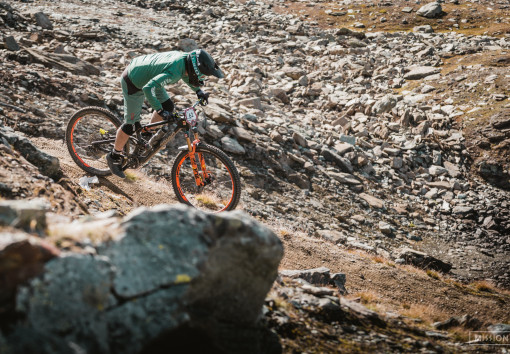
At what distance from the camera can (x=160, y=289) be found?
304 centimetres

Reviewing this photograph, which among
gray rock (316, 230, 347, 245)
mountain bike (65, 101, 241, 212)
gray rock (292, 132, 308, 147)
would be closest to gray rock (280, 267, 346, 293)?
mountain bike (65, 101, 241, 212)

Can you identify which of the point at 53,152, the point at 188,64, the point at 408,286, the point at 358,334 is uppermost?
the point at 188,64

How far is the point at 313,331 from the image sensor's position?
14.3 feet

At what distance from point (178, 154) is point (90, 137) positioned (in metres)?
3.51

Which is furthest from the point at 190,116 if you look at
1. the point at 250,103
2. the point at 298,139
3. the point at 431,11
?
the point at 431,11

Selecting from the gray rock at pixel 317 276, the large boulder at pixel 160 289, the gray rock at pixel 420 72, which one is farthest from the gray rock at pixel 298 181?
the gray rock at pixel 420 72

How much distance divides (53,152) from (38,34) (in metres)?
16.8

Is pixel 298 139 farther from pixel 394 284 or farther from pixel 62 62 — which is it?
pixel 62 62

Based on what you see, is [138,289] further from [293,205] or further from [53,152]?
[293,205]

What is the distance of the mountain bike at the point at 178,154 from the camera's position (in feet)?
25.0

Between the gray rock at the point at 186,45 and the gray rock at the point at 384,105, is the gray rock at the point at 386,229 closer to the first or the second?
the gray rock at the point at 384,105

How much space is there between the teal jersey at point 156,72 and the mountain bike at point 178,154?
0.66m

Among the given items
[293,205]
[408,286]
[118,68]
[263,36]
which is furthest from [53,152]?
[263,36]

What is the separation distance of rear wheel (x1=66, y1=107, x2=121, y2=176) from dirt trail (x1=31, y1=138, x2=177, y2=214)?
0.27 m
